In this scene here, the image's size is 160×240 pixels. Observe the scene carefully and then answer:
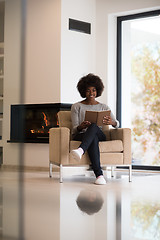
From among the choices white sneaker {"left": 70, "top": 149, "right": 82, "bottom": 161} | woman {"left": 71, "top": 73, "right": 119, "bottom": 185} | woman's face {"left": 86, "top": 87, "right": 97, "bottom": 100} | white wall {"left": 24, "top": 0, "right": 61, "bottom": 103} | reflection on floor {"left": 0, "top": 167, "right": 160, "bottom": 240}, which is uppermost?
white wall {"left": 24, "top": 0, "right": 61, "bottom": 103}

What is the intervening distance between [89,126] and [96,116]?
131 mm

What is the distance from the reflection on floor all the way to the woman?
51 cm

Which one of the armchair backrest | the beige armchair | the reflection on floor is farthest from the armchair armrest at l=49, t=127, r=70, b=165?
the reflection on floor

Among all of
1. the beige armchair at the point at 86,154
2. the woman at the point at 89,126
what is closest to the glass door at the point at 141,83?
the beige armchair at the point at 86,154

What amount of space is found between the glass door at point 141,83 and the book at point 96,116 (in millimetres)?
1838

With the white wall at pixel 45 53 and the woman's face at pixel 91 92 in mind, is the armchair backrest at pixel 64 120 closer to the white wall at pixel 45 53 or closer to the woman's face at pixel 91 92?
the woman's face at pixel 91 92

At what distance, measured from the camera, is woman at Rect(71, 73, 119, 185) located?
3896 millimetres

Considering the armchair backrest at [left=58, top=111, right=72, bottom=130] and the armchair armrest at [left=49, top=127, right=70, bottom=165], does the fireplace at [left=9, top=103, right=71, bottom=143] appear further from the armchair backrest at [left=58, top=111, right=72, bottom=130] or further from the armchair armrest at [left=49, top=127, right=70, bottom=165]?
the armchair armrest at [left=49, top=127, right=70, bottom=165]

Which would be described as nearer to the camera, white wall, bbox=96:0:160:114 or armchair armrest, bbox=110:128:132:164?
armchair armrest, bbox=110:128:132:164

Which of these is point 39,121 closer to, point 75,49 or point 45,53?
point 45,53

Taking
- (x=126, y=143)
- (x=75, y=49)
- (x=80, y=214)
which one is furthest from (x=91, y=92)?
(x=80, y=214)

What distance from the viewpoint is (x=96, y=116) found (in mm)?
4020

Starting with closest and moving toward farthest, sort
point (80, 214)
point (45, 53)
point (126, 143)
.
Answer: point (80, 214) < point (126, 143) < point (45, 53)

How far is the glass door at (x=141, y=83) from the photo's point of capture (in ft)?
18.7
